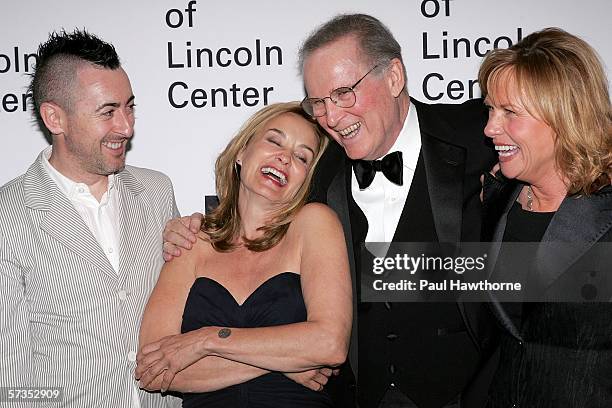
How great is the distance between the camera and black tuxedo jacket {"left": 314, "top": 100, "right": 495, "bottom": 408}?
280 cm

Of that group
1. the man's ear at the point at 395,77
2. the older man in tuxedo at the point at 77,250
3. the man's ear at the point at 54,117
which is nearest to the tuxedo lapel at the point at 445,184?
the man's ear at the point at 395,77

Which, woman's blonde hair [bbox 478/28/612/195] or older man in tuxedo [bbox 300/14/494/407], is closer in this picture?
woman's blonde hair [bbox 478/28/612/195]

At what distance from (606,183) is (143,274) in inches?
68.1

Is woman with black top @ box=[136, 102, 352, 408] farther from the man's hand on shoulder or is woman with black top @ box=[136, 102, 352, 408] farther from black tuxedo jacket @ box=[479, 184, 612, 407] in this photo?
black tuxedo jacket @ box=[479, 184, 612, 407]

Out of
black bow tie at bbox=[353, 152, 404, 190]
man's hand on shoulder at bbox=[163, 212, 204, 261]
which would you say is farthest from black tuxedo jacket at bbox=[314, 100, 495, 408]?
man's hand on shoulder at bbox=[163, 212, 204, 261]

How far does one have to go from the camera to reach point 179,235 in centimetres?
289

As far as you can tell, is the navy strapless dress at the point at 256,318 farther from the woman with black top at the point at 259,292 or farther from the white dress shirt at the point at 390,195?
the white dress shirt at the point at 390,195

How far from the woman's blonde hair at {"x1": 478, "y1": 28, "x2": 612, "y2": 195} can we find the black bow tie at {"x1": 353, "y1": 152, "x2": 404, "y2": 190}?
0.64 m

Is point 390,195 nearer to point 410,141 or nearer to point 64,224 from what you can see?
point 410,141

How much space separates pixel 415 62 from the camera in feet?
11.8

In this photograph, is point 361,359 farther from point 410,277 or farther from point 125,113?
point 125,113

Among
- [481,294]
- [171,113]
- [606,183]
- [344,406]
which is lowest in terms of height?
[344,406]

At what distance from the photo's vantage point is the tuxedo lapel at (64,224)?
2785 mm

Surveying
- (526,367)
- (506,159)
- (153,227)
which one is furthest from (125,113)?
(526,367)
